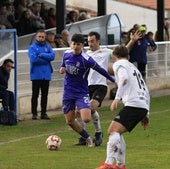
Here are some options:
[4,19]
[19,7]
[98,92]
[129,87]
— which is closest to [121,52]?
[129,87]

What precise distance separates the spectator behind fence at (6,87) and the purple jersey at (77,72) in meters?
3.73

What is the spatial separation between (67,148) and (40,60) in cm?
460

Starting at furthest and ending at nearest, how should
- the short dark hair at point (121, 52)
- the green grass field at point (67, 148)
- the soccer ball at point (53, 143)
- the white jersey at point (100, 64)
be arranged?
the white jersey at point (100, 64) < the soccer ball at point (53, 143) < the green grass field at point (67, 148) < the short dark hair at point (121, 52)

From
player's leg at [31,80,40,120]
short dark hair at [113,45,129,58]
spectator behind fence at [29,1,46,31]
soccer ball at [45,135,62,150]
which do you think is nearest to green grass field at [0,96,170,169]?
soccer ball at [45,135,62,150]

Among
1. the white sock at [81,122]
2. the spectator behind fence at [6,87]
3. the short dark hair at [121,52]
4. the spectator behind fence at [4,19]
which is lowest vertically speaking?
the white sock at [81,122]

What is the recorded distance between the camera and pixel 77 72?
45.3ft

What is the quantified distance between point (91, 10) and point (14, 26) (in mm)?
11004

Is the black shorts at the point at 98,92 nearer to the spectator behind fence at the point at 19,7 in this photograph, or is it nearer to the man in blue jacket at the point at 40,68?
the man in blue jacket at the point at 40,68

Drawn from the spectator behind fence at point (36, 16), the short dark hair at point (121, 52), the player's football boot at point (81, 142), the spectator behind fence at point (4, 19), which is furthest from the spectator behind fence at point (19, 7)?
the short dark hair at point (121, 52)

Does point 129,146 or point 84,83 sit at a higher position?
point 84,83

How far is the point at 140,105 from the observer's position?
11.2 metres

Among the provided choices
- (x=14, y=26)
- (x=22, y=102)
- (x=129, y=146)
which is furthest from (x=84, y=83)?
(x=14, y=26)

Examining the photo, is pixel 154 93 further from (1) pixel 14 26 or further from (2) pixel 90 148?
(2) pixel 90 148

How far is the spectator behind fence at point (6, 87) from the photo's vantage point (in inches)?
685
